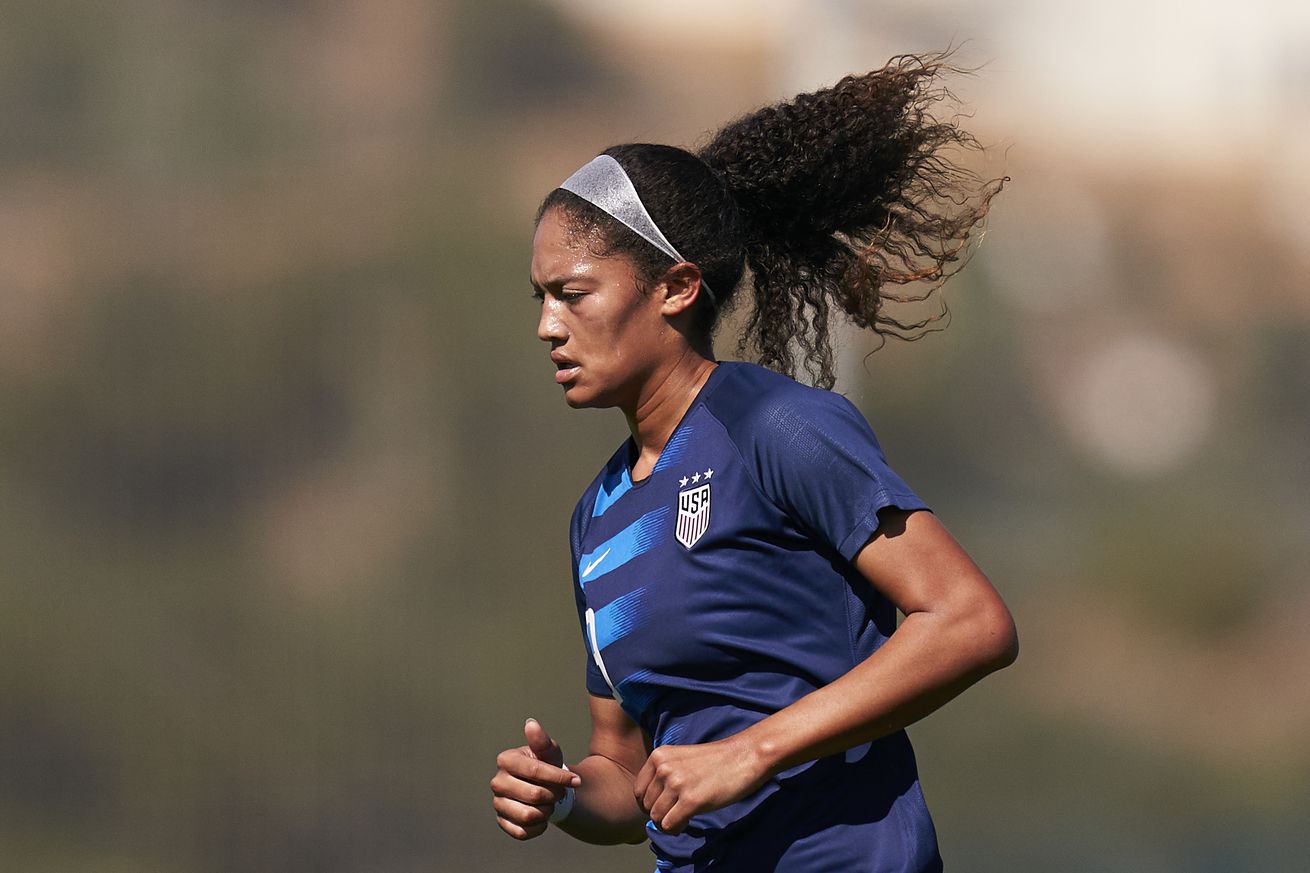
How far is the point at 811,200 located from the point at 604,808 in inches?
34.7

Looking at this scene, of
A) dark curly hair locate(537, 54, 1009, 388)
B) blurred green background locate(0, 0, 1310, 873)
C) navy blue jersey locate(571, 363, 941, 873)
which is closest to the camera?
navy blue jersey locate(571, 363, 941, 873)

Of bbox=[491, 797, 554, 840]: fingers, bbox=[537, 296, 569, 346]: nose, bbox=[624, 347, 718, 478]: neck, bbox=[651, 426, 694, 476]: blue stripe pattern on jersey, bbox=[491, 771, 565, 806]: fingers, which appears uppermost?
bbox=[537, 296, 569, 346]: nose

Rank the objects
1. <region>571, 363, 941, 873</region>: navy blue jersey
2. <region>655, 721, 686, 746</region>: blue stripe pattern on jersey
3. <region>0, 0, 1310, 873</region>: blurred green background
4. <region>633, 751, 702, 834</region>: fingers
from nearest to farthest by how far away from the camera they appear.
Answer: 1. <region>633, 751, 702, 834</region>: fingers
2. <region>571, 363, 941, 873</region>: navy blue jersey
3. <region>655, 721, 686, 746</region>: blue stripe pattern on jersey
4. <region>0, 0, 1310, 873</region>: blurred green background

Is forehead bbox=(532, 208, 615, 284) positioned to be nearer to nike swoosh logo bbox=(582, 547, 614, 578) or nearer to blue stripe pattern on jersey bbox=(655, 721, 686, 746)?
nike swoosh logo bbox=(582, 547, 614, 578)

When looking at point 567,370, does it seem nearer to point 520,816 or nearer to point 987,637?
point 520,816

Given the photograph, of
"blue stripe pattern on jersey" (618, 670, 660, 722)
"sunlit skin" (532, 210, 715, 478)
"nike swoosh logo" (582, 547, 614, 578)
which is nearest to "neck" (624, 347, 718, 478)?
"sunlit skin" (532, 210, 715, 478)

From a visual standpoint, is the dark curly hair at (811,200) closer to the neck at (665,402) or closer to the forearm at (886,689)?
the neck at (665,402)

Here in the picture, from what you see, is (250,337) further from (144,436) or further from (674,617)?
(674,617)

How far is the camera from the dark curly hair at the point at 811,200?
203 centimetres

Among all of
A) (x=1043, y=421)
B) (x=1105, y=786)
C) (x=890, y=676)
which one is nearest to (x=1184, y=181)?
(x=1043, y=421)

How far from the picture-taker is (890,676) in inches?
61.6

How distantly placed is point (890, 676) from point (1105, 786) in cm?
280

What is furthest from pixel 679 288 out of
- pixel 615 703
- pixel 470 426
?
pixel 470 426

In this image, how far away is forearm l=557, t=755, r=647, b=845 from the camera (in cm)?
199
